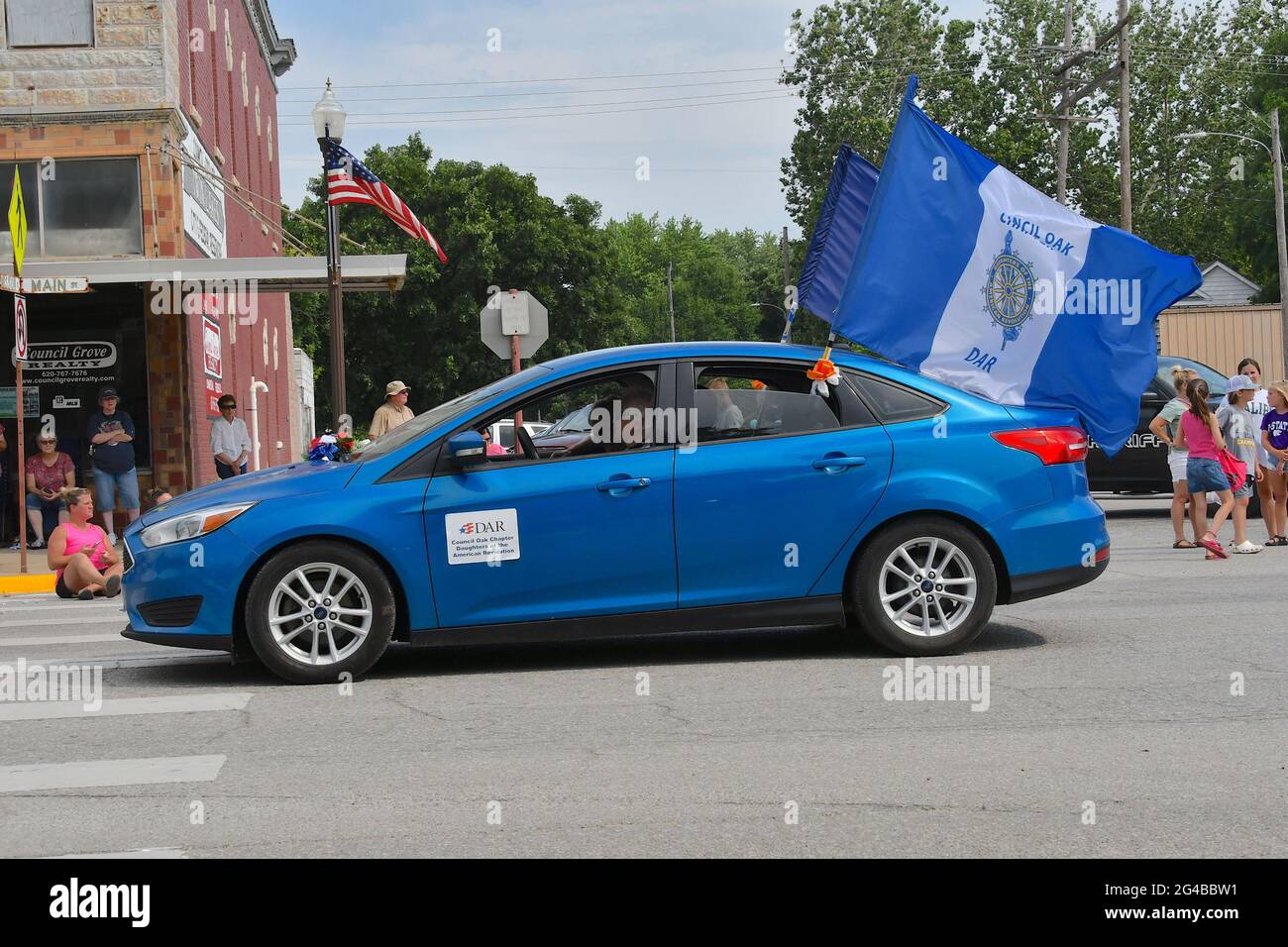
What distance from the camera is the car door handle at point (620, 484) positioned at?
744 cm

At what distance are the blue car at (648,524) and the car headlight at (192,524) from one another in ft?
0.04

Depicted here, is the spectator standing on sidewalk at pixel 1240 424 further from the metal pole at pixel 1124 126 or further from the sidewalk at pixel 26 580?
the metal pole at pixel 1124 126

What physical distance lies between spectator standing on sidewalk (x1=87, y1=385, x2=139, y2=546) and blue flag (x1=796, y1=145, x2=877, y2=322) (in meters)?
9.65

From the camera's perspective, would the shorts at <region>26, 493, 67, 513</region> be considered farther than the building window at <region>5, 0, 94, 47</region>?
No

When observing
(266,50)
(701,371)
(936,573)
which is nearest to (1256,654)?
(936,573)

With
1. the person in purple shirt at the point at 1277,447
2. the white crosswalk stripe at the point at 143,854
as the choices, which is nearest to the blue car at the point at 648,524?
Result: the white crosswalk stripe at the point at 143,854

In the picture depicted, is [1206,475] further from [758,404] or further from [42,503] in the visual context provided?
[42,503]

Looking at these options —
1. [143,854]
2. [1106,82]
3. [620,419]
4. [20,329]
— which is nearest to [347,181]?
[20,329]

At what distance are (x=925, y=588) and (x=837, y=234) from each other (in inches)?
122

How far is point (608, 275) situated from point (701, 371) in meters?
55.5

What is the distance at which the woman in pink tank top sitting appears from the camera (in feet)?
42.9

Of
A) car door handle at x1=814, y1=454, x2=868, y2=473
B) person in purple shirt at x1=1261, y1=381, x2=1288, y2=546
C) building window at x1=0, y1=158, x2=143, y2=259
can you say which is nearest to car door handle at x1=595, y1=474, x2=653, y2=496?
car door handle at x1=814, y1=454, x2=868, y2=473

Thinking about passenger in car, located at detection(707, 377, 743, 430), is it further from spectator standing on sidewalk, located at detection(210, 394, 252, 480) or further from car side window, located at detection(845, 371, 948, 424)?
spectator standing on sidewalk, located at detection(210, 394, 252, 480)

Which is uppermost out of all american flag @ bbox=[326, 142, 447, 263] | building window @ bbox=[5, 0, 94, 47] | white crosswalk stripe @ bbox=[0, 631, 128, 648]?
building window @ bbox=[5, 0, 94, 47]
